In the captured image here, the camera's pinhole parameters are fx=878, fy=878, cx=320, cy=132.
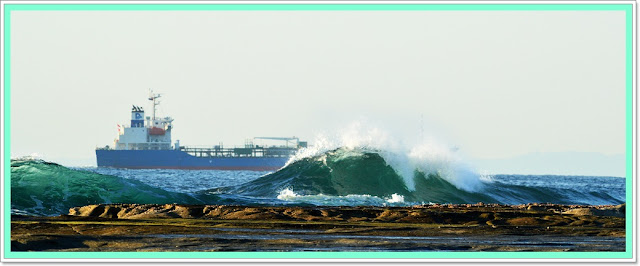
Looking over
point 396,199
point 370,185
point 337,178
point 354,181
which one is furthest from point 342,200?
point 337,178

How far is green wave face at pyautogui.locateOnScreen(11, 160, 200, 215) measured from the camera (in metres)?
24.7

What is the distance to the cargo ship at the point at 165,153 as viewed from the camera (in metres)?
116

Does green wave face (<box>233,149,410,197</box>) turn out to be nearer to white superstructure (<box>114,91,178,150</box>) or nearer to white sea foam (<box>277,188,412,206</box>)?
white sea foam (<box>277,188,412,206</box>)

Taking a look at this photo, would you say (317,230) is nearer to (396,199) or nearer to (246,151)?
(396,199)

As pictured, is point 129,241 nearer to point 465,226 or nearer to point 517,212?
point 465,226

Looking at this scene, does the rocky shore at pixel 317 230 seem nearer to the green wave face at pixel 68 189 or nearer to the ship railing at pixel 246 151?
the green wave face at pixel 68 189

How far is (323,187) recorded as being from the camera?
3425cm

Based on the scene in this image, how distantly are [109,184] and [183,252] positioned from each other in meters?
17.5

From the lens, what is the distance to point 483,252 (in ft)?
37.2

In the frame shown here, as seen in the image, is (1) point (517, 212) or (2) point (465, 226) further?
(1) point (517, 212)

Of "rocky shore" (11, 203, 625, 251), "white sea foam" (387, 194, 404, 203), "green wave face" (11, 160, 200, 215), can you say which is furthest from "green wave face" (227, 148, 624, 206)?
"rocky shore" (11, 203, 625, 251)

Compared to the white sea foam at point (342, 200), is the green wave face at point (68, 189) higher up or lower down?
higher up

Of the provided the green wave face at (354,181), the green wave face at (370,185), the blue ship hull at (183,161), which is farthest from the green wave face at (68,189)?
the blue ship hull at (183,161)

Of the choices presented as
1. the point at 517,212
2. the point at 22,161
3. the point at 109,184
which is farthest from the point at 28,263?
the point at 22,161
